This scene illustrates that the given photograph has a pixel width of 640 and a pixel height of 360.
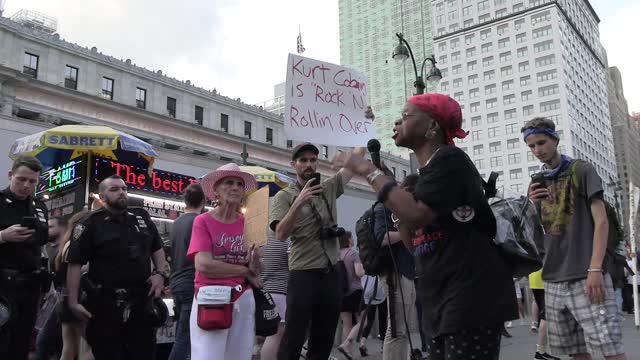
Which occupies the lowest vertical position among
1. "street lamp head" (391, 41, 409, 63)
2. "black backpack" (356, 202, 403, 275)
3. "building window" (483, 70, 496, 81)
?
"black backpack" (356, 202, 403, 275)

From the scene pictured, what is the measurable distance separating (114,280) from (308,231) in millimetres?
1703

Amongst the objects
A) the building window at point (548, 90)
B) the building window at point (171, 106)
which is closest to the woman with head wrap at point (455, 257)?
the building window at point (171, 106)

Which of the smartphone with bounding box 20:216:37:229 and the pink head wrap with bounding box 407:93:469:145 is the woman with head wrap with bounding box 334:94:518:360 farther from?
the smartphone with bounding box 20:216:37:229

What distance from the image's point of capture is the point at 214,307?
3.72 m

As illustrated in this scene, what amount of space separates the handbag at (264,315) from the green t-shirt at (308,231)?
0.34m

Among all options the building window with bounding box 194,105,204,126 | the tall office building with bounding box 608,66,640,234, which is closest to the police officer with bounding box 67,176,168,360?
the building window with bounding box 194,105,204,126

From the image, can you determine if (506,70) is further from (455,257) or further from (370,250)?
(455,257)

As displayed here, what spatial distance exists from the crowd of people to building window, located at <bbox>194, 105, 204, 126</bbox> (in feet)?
159

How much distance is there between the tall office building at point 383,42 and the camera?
11844 centimetres

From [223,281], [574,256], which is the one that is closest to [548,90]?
[574,256]

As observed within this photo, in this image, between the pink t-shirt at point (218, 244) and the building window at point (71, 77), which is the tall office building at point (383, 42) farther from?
the pink t-shirt at point (218, 244)

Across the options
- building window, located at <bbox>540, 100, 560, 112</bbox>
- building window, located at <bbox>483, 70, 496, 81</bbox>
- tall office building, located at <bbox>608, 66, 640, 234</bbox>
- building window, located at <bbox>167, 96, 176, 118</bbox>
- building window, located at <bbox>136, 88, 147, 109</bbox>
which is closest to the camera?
building window, located at <bbox>136, 88, 147, 109</bbox>

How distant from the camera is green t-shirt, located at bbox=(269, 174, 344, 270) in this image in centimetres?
424

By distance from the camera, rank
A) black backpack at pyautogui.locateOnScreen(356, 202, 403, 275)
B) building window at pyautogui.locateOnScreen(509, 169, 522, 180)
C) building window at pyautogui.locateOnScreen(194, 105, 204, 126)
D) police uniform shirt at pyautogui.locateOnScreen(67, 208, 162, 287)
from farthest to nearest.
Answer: building window at pyautogui.locateOnScreen(509, 169, 522, 180) → building window at pyautogui.locateOnScreen(194, 105, 204, 126) → black backpack at pyautogui.locateOnScreen(356, 202, 403, 275) → police uniform shirt at pyautogui.locateOnScreen(67, 208, 162, 287)
